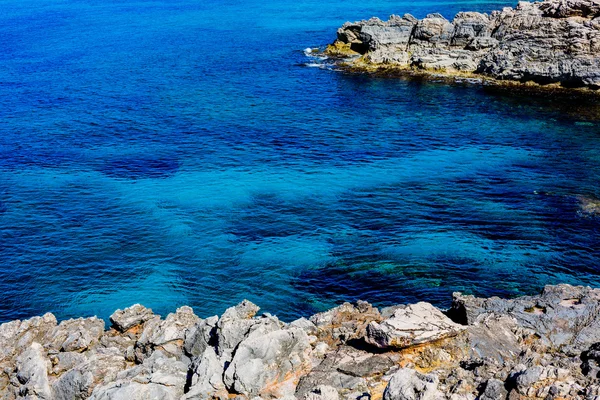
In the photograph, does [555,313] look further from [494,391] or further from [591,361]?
[494,391]

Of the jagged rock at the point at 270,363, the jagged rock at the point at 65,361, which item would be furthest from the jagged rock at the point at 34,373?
the jagged rock at the point at 270,363

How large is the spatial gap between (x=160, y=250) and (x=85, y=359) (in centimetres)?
2013

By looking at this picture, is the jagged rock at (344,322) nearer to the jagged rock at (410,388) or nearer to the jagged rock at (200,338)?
the jagged rock at (200,338)

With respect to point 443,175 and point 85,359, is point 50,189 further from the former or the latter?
point 443,175

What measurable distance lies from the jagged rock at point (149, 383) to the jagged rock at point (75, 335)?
5.24 metres

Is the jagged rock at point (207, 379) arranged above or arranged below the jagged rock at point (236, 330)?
below

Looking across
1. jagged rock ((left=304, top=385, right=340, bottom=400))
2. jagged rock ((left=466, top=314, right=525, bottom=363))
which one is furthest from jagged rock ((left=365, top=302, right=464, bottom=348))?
jagged rock ((left=304, top=385, right=340, bottom=400))

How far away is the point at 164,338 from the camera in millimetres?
30172

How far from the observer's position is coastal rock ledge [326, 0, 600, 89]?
273 ft

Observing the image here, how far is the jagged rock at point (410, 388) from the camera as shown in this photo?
2152cm

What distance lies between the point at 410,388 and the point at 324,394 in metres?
3.43

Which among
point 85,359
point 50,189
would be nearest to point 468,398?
point 85,359

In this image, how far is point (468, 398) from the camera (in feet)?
72.9

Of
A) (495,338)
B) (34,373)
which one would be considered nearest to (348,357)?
(495,338)
